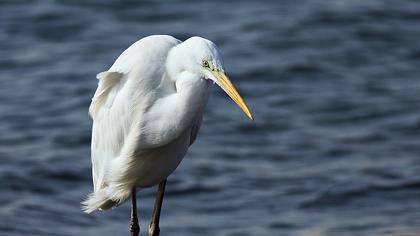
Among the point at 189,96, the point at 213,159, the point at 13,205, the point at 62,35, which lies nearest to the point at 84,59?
the point at 62,35

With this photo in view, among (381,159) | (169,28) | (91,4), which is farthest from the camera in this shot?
(91,4)

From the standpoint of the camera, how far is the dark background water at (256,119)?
880 centimetres

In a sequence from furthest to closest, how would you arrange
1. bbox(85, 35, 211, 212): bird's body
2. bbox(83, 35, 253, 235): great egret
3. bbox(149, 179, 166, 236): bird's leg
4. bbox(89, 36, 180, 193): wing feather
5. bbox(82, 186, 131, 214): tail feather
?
bbox(149, 179, 166, 236): bird's leg
bbox(82, 186, 131, 214): tail feather
bbox(89, 36, 180, 193): wing feather
bbox(85, 35, 211, 212): bird's body
bbox(83, 35, 253, 235): great egret

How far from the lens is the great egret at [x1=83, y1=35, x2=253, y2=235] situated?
5.27 m

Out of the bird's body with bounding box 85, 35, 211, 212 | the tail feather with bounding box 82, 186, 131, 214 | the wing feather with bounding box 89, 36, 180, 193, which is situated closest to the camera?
the bird's body with bounding box 85, 35, 211, 212

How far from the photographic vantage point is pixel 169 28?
43.0 feet

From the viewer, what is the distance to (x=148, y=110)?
575 cm

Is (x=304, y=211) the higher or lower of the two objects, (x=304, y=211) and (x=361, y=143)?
the lower

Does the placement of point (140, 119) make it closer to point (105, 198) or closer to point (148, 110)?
point (148, 110)

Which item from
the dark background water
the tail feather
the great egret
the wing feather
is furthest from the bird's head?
the dark background water

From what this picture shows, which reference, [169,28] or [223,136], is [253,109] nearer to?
[223,136]

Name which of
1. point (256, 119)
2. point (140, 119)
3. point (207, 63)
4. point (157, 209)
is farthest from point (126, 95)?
point (256, 119)

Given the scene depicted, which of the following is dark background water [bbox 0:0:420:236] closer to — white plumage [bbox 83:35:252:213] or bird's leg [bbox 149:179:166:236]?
bird's leg [bbox 149:179:166:236]

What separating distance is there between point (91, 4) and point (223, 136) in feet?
14.6
